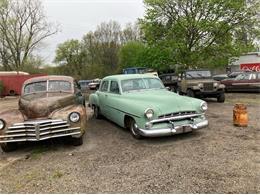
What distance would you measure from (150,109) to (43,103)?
2.58 m

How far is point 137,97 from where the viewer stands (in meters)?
6.79

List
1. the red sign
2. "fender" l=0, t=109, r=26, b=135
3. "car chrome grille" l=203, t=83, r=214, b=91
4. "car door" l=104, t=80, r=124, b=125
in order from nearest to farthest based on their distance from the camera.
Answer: "fender" l=0, t=109, r=26, b=135 → "car door" l=104, t=80, r=124, b=125 → "car chrome grille" l=203, t=83, r=214, b=91 → the red sign

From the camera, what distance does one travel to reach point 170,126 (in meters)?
5.92

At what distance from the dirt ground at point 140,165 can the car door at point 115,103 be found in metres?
0.56

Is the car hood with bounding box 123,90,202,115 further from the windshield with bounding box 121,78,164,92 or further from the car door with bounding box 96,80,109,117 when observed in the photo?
the car door with bounding box 96,80,109,117

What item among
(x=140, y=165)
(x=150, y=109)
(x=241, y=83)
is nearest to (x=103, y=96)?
(x=150, y=109)

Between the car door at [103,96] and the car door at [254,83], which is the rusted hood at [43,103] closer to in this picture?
the car door at [103,96]

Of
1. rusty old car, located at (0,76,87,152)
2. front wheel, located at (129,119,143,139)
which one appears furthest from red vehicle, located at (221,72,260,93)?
rusty old car, located at (0,76,87,152)

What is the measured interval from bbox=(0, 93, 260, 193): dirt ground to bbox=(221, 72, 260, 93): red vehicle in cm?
1060

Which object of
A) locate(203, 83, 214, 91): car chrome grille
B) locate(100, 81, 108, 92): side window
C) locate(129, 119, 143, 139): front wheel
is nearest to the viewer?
locate(129, 119, 143, 139): front wheel

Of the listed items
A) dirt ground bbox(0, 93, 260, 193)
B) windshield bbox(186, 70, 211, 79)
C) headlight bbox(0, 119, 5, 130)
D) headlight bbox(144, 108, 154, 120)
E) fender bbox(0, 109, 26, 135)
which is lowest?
dirt ground bbox(0, 93, 260, 193)

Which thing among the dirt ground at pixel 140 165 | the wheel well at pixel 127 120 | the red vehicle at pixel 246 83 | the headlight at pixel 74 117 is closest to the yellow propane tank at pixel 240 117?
the dirt ground at pixel 140 165

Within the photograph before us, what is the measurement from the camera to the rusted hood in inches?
237

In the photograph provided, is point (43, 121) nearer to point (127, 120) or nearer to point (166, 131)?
point (127, 120)
